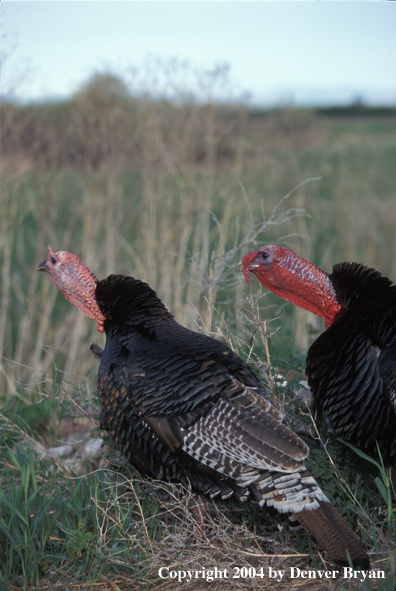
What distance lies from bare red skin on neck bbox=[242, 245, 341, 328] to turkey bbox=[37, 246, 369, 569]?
1.77 ft

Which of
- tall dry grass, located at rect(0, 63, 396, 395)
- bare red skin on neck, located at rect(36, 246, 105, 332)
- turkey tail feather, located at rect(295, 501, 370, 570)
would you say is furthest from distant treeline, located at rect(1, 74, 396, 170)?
turkey tail feather, located at rect(295, 501, 370, 570)

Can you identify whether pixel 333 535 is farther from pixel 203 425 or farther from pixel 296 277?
pixel 296 277

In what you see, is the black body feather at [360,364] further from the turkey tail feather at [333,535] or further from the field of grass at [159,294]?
the turkey tail feather at [333,535]

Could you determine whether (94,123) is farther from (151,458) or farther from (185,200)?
(151,458)

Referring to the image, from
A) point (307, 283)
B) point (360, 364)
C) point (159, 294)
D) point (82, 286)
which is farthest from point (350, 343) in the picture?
point (159, 294)

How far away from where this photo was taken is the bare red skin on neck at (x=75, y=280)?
10.2 feet

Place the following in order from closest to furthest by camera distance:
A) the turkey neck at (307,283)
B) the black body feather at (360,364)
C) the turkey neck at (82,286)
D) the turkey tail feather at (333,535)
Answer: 1. the turkey tail feather at (333,535)
2. the black body feather at (360,364)
3. the turkey neck at (307,283)
4. the turkey neck at (82,286)

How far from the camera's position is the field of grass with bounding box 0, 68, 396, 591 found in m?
2.40

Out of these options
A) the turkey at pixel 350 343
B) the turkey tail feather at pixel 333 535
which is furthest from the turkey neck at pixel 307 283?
the turkey tail feather at pixel 333 535

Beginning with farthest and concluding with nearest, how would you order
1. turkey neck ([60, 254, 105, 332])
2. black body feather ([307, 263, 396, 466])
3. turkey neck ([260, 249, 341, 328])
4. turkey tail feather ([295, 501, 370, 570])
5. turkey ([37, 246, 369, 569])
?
turkey neck ([60, 254, 105, 332]), turkey neck ([260, 249, 341, 328]), black body feather ([307, 263, 396, 466]), turkey ([37, 246, 369, 569]), turkey tail feather ([295, 501, 370, 570])

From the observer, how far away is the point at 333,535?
6.82ft

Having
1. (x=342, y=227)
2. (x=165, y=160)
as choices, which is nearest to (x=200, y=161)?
(x=165, y=160)

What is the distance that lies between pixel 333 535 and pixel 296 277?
1297 mm

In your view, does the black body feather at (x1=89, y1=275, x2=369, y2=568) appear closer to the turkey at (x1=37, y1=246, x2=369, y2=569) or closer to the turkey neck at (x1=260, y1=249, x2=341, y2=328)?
the turkey at (x1=37, y1=246, x2=369, y2=569)
